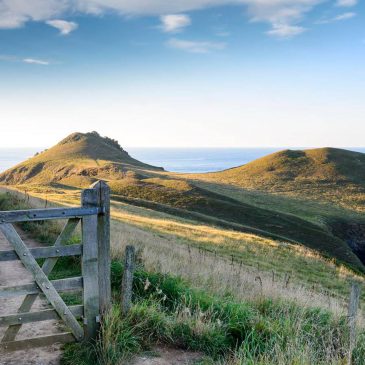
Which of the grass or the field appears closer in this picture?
the grass

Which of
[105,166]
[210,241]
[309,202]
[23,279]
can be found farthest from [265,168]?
[23,279]

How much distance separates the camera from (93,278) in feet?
21.4

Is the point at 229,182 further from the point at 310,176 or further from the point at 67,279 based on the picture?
the point at 67,279

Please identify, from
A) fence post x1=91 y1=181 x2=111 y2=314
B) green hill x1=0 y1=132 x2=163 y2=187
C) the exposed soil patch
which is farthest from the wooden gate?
green hill x1=0 y1=132 x2=163 y2=187

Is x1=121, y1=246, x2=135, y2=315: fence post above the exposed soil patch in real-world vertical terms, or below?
above

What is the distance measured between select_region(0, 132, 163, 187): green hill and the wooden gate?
7196 centimetres

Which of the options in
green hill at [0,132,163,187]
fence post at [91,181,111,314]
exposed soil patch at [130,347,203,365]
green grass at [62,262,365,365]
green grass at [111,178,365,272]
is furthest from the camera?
green hill at [0,132,163,187]

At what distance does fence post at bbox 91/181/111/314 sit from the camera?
21.5 feet

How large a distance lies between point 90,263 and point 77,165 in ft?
318

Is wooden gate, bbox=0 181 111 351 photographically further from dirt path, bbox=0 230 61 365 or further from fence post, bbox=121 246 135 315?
fence post, bbox=121 246 135 315

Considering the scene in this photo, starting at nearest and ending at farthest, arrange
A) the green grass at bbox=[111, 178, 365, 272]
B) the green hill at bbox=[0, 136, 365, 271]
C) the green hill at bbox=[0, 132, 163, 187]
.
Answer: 1. the green grass at bbox=[111, 178, 365, 272]
2. the green hill at bbox=[0, 136, 365, 271]
3. the green hill at bbox=[0, 132, 163, 187]

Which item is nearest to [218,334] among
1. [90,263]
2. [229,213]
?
[90,263]

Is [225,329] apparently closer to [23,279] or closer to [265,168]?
[23,279]

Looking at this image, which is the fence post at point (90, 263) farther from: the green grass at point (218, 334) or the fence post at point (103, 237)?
the green grass at point (218, 334)
